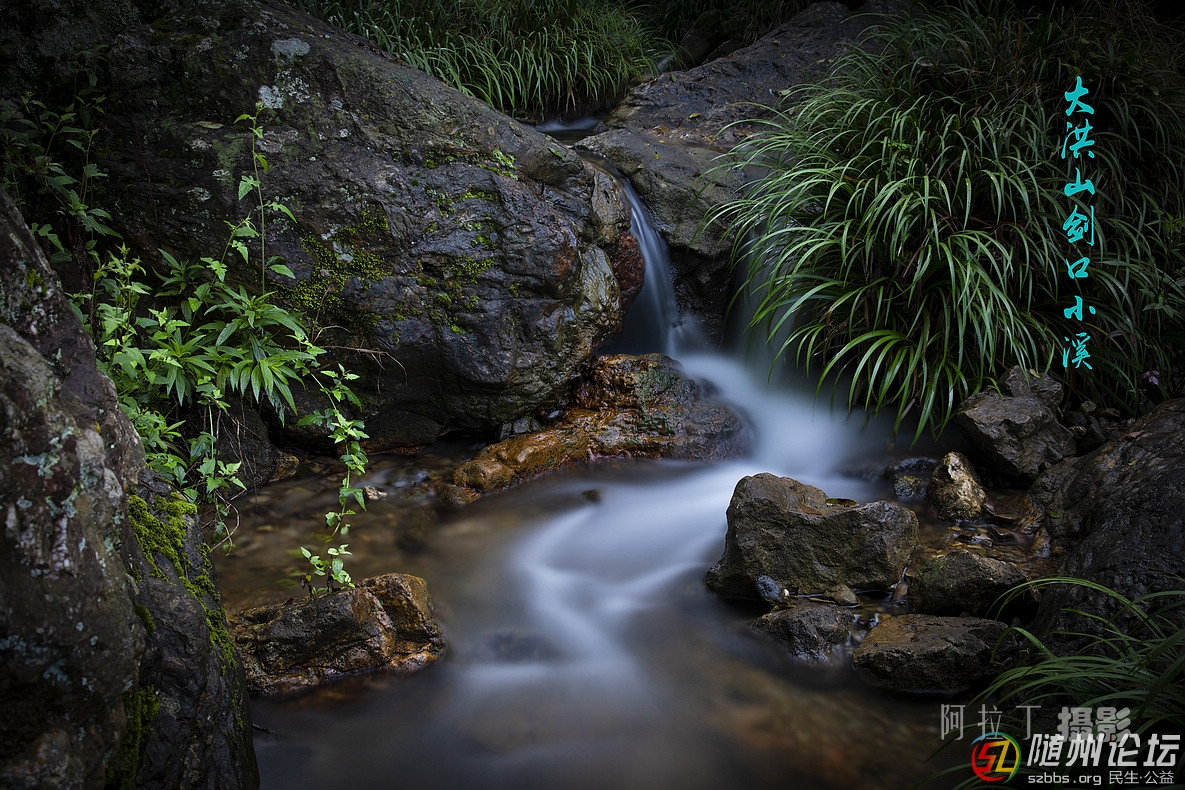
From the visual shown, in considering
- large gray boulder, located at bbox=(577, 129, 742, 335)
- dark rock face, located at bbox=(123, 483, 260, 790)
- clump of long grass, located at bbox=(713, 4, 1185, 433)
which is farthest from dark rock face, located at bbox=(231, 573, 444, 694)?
large gray boulder, located at bbox=(577, 129, 742, 335)

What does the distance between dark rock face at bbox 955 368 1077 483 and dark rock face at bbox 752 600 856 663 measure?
137 cm

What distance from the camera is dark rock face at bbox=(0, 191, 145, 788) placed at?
3.43 ft

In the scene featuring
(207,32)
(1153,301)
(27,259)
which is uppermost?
(207,32)

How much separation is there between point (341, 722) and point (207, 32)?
3.29 m

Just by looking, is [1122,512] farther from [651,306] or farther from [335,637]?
[651,306]

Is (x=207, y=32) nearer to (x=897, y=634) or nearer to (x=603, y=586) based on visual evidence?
(x=603, y=586)

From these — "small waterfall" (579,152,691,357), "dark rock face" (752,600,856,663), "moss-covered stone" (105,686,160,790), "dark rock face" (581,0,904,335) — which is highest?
"dark rock face" (581,0,904,335)

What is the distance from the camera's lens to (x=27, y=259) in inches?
51.0

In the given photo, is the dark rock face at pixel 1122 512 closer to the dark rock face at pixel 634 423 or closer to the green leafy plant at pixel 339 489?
the dark rock face at pixel 634 423

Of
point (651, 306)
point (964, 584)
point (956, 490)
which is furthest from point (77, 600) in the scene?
point (651, 306)

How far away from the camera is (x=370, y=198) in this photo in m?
3.51

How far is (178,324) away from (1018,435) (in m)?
3.75

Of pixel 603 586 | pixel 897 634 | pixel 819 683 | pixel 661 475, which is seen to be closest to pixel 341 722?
pixel 603 586

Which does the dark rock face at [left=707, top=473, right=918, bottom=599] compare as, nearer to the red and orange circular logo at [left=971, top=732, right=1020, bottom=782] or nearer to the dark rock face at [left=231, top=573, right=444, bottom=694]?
the red and orange circular logo at [left=971, top=732, right=1020, bottom=782]
